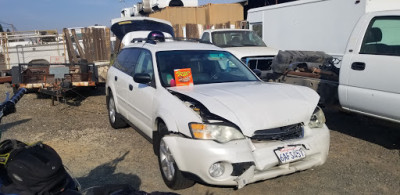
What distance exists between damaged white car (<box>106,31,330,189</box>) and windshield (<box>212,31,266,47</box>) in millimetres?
5509

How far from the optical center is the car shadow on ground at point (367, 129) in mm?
5480

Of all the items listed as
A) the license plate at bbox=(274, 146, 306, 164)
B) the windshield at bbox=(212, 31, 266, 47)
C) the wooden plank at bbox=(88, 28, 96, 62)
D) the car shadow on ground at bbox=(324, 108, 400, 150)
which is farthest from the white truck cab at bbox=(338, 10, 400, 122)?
the wooden plank at bbox=(88, 28, 96, 62)

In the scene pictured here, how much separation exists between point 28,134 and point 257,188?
460 cm

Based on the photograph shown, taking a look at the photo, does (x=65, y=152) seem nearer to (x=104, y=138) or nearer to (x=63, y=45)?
(x=104, y=138)

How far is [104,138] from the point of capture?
20.1 ft

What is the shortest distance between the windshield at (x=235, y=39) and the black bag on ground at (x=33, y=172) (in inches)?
322

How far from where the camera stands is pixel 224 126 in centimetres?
347

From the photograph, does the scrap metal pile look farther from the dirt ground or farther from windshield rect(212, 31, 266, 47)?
windshield rect(212, 31, 266, 47)

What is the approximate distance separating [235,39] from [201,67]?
566 cm

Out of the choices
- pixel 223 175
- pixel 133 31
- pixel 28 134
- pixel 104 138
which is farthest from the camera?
pixel 133 31

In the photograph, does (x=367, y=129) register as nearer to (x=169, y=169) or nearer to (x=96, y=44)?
(x=169, y=169)

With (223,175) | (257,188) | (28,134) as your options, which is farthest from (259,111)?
(28,134)

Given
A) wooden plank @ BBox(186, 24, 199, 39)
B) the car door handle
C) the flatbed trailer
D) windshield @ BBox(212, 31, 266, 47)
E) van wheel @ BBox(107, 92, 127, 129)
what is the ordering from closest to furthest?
1. the car door handle
2. van wheel @ BBox(107, 92, 127, 129)
3. the flatbed trailer
4. windshield @ BBox(212, 31, 266, 47)
5. wooden plank @ BBox(186, 24, 199, 39)

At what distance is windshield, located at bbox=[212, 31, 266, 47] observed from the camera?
403 inches
